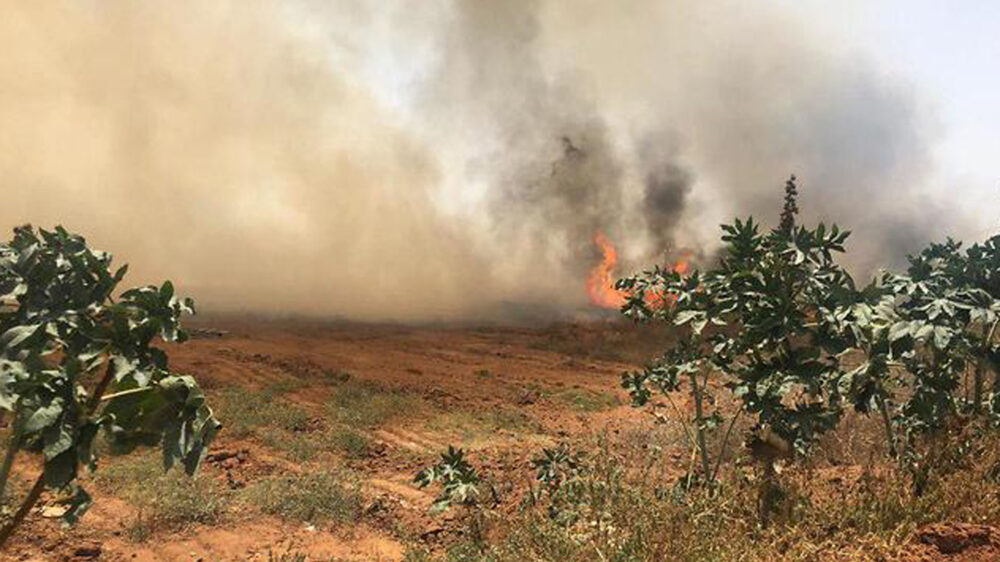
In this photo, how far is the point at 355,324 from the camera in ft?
90.0

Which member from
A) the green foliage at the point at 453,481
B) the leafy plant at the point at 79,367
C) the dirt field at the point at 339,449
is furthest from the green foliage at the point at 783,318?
the leafy plant at the point at 79,367

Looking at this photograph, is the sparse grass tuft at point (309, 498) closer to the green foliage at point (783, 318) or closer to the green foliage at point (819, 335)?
the green foliage at point (819, 335)

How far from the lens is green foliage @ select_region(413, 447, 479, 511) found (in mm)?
5512

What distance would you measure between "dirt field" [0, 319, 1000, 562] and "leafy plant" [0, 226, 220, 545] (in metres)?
3.48

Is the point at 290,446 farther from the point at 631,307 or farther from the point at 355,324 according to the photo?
the point at 355,324

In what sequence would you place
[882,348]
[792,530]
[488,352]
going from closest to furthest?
[792,530], [882,348], [488,352]

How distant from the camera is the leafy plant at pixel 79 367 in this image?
2.08 metres

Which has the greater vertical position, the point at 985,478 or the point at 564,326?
the point at 564,326

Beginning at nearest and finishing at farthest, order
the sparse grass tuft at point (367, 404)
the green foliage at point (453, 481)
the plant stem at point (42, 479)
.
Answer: the plant stem at point (42, 479)
the green foliage at point (453, 481)
the sparse grass tuft at point (367, 404)

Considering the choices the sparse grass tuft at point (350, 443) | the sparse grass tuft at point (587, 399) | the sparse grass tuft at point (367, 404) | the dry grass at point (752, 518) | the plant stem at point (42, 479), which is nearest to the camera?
the plant stem at point (42, 479)

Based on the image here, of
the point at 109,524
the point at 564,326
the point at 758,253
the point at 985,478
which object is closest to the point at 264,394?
the point at 109,524

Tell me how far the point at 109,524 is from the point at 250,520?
1.45 meters

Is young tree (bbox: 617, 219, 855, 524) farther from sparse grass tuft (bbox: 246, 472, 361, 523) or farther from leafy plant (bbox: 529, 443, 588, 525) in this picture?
sparse grass tuft (bbox: 246, 472, 361, 523)

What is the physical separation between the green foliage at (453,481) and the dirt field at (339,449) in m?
0.27
